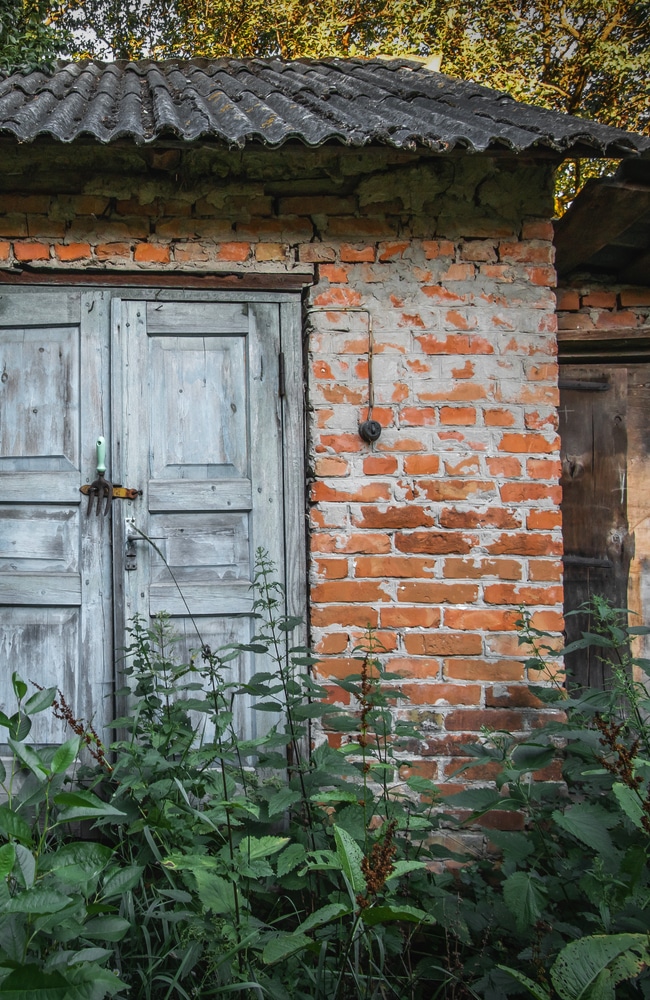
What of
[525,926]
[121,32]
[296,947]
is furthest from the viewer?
[121,32]

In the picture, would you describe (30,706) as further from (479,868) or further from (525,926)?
(479,868)

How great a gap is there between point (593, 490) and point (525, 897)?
236cm

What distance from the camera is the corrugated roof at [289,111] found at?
2.64 m

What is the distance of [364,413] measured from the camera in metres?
3.00

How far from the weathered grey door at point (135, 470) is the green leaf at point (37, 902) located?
5.88 ft

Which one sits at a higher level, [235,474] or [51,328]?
[51,328]

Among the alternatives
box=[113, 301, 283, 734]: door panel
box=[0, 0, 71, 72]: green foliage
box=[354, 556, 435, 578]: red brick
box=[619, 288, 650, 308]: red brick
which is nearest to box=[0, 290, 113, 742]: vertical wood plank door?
box=[113, 301, 283, 734]: door panel

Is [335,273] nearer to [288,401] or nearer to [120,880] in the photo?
[288,401]

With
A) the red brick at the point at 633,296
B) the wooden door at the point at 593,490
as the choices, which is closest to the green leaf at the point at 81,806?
the wooden door at the point at 593,490

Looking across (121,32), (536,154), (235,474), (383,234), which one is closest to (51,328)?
(235,474)

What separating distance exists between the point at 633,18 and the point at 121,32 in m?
6.59

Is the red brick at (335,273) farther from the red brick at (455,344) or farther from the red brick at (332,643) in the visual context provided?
the red brick at (332,643)

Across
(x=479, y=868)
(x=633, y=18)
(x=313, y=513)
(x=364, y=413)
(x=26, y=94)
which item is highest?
(x=633, y=18)

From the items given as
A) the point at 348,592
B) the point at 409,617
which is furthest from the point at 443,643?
the point at 348,592
